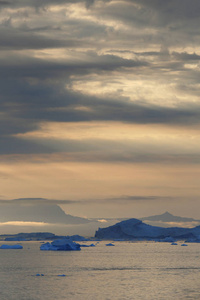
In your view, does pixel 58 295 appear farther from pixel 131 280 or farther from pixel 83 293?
pixel 131 280

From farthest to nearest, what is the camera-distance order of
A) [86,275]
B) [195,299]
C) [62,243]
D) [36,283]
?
1. [62,243]
2. [86,275]
3. [36,283]
4. [195,299]

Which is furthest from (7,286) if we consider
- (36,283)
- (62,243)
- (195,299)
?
(62,243)

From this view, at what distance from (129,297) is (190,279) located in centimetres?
2356

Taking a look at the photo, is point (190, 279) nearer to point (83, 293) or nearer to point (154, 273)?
point (154, 273)

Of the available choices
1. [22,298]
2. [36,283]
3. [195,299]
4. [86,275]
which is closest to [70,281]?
[36,283]

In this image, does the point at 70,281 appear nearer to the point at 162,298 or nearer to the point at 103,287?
the point at 103,287

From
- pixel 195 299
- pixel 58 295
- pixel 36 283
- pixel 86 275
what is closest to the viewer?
pixel 195 299

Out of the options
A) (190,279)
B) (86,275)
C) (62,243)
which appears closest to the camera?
(190,279)

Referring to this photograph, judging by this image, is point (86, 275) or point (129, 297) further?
point (86, 275)

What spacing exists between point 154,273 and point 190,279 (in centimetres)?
1084

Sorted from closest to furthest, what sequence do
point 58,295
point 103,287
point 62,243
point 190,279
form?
point 58,295
point 103,287
point 190,279
point 62,243

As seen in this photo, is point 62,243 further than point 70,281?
Yes

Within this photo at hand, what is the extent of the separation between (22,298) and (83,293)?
742 centimetres

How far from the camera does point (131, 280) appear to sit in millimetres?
79250
